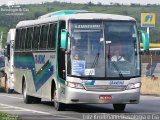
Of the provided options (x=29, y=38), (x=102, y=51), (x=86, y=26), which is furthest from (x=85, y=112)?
(x=29, y=38)

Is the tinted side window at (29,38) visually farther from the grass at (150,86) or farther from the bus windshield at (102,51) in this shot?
the grass at (150,86)

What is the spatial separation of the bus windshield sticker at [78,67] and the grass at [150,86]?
13.5 m

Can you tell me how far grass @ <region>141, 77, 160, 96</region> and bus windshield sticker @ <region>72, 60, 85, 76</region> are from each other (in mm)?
13523

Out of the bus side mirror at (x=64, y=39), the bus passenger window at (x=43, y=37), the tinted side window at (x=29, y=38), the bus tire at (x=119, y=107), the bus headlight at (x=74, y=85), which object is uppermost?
the bus side mirror at (x=64, y=39)

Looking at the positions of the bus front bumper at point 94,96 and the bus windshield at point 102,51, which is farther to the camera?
the bus windshield at point 102,51

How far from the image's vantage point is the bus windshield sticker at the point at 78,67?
71.9 ft

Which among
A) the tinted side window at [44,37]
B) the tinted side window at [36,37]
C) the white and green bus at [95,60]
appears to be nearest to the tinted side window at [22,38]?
the tinted side window at [36,37]

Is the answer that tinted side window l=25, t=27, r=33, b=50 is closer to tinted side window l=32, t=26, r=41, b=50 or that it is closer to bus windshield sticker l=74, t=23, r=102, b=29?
tinted side window l=32, t=26, r=41, b=50

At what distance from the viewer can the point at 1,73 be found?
146 ft

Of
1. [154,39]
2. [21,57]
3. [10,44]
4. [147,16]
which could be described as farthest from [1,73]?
[154,39]

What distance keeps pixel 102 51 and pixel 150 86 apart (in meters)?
14.5

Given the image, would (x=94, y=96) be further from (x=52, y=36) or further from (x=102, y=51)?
(x=52, y=36)

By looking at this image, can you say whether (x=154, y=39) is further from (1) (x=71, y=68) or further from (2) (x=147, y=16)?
(1) (x=71, y=68)

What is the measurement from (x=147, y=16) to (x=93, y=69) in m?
56.8
